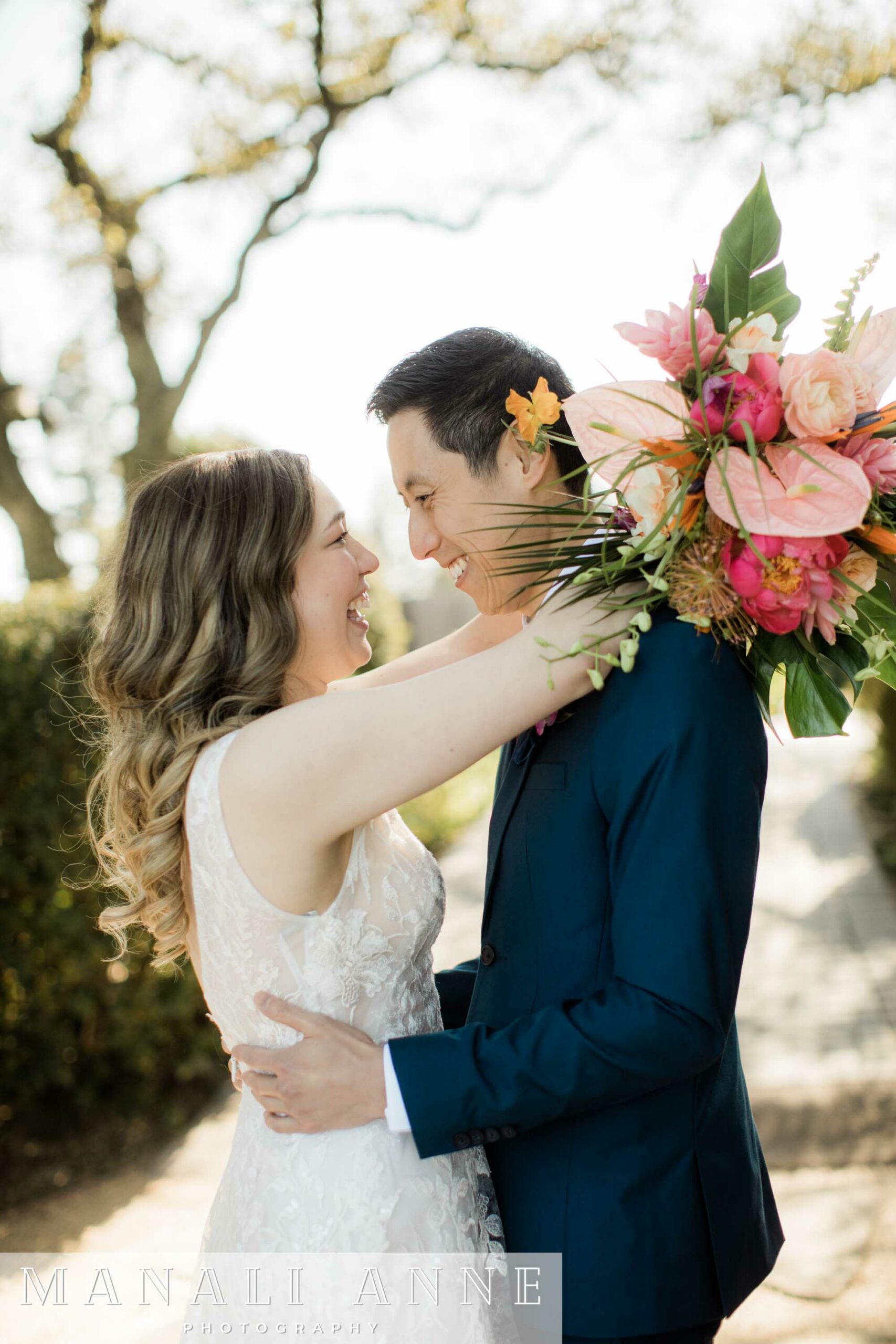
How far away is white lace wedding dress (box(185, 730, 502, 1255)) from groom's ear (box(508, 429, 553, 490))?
88 cm

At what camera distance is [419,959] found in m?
2.20

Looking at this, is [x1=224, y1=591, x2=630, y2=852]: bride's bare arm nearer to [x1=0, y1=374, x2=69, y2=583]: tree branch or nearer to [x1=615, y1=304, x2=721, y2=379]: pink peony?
[x1=615, y1=304, x2=721, y2=379]: pink peony

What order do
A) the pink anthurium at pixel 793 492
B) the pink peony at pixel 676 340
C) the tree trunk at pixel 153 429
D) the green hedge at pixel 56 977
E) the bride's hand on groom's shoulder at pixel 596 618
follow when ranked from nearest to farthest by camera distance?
1. the pink anthurium at pixel 793 492
2. the pink peony at pixel 676 340
3. the bride's hand on groom's shoulder at pixel 596 618
4. the green hedge at pixel 56 977
5. the tree trunk at pixel 153 429

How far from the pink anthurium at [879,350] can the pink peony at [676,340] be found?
0.83ft

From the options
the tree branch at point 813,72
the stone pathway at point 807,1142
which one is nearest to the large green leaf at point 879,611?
the stone pathway at point 807,1142

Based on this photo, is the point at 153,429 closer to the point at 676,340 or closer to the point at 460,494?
the point at 460,494

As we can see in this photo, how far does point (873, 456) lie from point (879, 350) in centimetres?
19

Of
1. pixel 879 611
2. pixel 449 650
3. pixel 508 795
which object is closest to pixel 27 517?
pixel 449 650

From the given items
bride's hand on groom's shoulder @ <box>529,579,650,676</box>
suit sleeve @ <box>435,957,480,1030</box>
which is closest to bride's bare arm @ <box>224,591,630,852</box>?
bride's hand on groom's shoulder @ <box>529,579,650,676</box>

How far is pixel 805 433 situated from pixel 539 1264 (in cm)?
147

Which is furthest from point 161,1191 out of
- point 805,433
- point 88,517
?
point 88,517

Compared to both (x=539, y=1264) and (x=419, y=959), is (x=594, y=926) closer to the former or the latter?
(x=419, y=959)

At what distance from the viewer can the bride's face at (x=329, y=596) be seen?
7.22 ft

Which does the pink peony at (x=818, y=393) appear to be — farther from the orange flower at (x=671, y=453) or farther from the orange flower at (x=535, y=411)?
the orange flower at (x=535, y=411)
